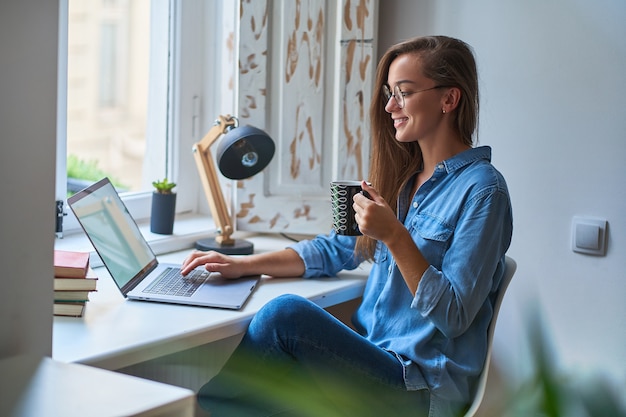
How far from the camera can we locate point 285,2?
2.12 metres

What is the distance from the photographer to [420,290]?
1.44 metres

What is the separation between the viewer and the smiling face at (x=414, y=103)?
1629 mm

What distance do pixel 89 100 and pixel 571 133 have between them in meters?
1.31

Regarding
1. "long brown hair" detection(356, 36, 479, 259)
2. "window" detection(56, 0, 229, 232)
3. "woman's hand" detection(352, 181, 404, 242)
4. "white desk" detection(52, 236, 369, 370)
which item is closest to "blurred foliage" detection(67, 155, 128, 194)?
"window" detection(56, 0, 229, 232)

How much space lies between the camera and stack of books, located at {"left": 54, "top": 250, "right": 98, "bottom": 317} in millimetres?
1457

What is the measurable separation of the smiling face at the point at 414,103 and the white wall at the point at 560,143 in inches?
18.3

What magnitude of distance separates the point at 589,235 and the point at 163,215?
1115 millimetres

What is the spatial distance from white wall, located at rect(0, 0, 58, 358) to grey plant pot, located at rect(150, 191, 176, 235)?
0.92 meters

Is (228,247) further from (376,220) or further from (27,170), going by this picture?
(27,170)

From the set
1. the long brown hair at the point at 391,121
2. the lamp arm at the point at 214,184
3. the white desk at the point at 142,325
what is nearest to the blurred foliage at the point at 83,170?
the lamp arm at the point at 214,184

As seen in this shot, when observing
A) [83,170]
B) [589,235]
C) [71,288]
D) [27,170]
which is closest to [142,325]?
[71,288]

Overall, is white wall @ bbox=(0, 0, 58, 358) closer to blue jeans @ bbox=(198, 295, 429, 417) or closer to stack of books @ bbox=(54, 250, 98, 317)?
stack of books @ bbox=(54, 250, 98, 317)

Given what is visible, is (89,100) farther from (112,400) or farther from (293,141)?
(112,400)

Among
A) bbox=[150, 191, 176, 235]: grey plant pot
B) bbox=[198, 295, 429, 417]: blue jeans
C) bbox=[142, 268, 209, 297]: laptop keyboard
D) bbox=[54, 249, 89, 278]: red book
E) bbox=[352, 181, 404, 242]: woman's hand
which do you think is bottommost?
bbox=[198, 295, 429, 417]: blue jeans
